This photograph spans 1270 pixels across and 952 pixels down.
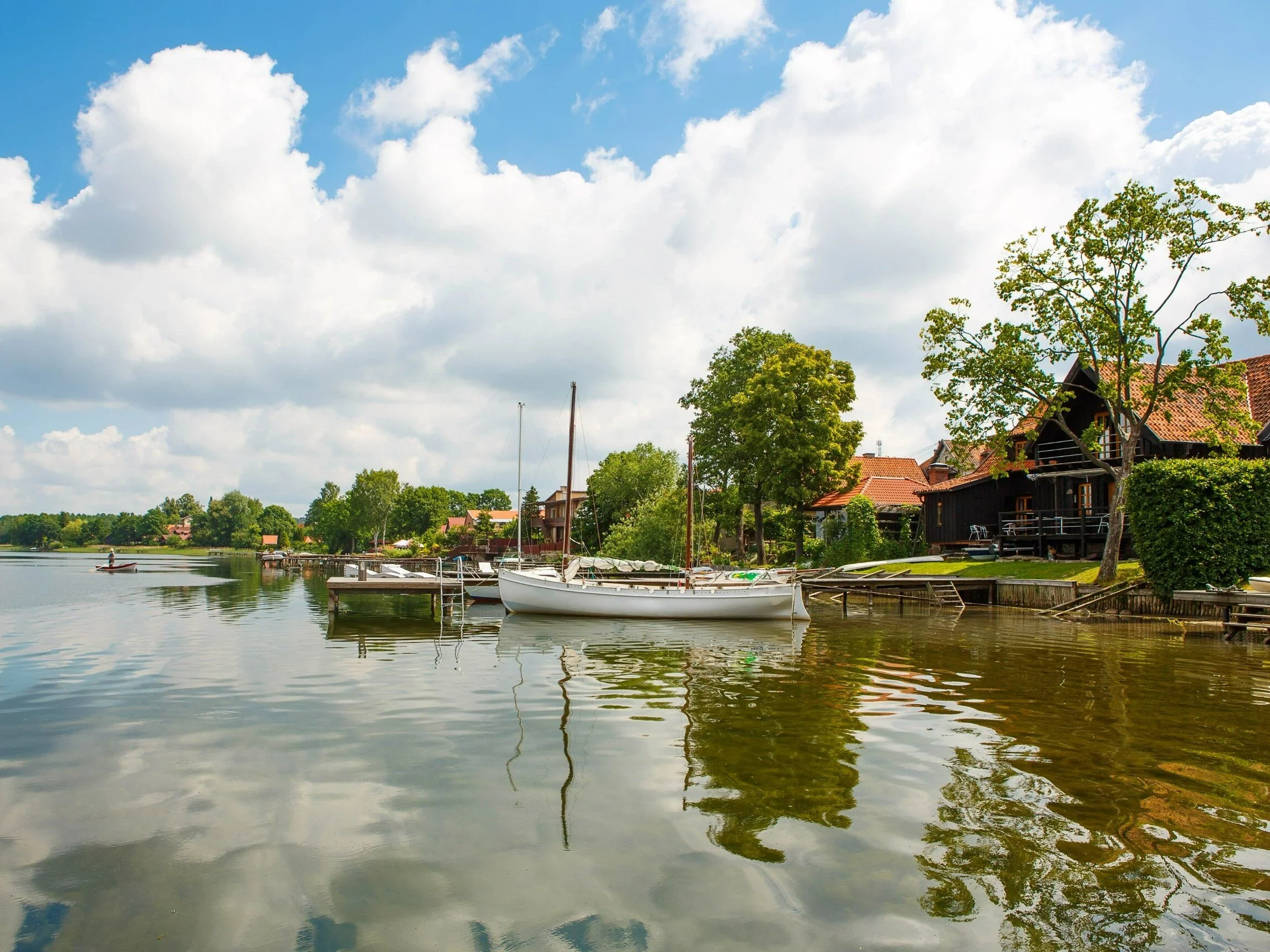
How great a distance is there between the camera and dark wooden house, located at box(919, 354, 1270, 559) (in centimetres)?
3912

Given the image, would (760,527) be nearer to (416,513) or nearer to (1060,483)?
(1060,483)

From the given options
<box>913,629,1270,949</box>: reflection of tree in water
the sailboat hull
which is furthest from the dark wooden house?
<box>913,629,1270,949</box>: reflection of tree in water

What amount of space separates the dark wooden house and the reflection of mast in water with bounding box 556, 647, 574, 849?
27.6 m

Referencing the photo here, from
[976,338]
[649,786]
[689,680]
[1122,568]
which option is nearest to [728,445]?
[976,338]

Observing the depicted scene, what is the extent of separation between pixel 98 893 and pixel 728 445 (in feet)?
184

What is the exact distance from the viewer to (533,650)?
2333 cm

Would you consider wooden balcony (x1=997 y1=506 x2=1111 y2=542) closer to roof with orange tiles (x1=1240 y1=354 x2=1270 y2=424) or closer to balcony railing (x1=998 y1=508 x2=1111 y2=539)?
balcony railing (x1=998 y1=508 x2=1111 y2=539)

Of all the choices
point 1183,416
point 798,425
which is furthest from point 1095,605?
point 798,425

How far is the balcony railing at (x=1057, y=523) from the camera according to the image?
40.8 meters

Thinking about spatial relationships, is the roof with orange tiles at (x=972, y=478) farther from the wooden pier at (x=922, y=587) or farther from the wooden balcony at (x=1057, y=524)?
the wooden pier at (x=922, y=587)

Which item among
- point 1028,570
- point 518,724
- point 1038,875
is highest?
point 1028,570

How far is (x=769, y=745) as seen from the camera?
1182cm

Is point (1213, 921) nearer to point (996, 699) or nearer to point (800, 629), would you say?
point (996, 699)

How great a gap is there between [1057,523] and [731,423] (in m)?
23.4
